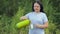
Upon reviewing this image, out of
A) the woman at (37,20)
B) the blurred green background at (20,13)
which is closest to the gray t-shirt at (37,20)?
the woman at (37,20)

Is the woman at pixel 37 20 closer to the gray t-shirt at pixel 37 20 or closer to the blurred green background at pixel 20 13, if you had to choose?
the gray t-shirt at pixel 37 20

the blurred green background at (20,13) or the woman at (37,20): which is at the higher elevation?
the woman at (37,20)

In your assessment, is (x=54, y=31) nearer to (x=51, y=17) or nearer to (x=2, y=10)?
(x=51, y=17)

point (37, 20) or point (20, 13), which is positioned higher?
point (37, 20)

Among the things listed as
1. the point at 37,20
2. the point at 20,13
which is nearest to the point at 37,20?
the point at 37,20

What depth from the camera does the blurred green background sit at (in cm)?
698

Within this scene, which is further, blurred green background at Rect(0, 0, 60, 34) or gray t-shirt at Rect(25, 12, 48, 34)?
blurred green background at Rect(0, 0, 60, 34)

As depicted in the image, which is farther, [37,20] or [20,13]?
[20,13]

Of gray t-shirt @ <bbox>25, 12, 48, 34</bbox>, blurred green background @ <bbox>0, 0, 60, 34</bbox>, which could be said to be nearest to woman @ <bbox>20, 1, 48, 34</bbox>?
gray t-shirt @ <bbox>25, 12, 48, 34</bbox>

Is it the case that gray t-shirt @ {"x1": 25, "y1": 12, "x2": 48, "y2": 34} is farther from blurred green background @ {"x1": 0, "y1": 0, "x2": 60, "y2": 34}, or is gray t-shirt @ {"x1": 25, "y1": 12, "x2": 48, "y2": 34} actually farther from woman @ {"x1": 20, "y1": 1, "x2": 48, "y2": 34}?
blurred green background @ {"x1": 0, "y1": 0, "x2": 60, "y2": 34}

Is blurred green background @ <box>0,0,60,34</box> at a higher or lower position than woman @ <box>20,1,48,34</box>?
lower

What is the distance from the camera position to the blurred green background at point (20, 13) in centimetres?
698

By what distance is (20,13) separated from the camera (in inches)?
283

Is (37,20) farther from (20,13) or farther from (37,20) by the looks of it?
(20,13)
